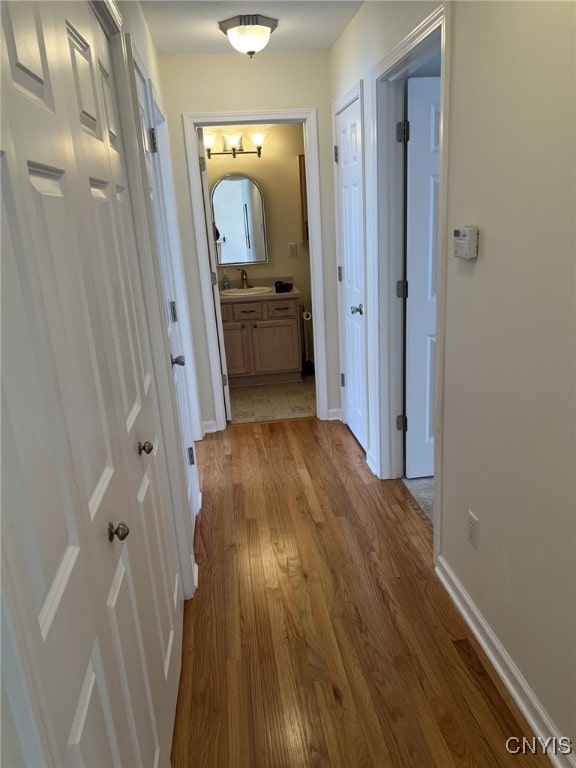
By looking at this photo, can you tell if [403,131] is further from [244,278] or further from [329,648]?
[244,278]

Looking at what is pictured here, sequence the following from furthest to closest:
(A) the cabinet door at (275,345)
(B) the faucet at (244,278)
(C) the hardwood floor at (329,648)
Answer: (B) the faucet at (244,278) → (A) the cabinet door at (275,345) → (C) the hardwood floor at (329,648)

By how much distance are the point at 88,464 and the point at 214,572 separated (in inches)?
59.1

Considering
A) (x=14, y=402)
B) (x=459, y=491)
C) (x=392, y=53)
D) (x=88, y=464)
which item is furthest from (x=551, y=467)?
(x=392, y=53)

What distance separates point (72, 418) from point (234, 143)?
4345 mm

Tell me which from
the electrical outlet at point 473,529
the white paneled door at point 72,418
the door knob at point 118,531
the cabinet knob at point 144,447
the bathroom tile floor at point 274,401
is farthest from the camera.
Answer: the bathroom tile floor at point 274,401

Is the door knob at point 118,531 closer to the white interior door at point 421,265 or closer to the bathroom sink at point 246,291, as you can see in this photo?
the white interior door at point 421,265

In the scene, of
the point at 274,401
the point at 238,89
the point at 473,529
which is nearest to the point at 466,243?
the point at 473,529

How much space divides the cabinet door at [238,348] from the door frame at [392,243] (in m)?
1.87

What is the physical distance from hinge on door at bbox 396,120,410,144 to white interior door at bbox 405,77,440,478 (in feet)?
0.06

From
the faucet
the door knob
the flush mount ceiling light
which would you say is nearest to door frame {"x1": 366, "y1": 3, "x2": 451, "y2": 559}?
the flush mount ceiling light

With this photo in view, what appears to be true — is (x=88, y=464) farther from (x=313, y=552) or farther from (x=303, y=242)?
(x=303, y=242)

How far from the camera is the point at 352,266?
3.17 metres

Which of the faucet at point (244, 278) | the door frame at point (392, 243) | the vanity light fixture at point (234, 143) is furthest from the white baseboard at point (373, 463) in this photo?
the vanity light fixture at point (234, 143)

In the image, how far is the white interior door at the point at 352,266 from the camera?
112 inches
